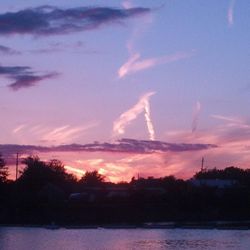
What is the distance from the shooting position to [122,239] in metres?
71.6

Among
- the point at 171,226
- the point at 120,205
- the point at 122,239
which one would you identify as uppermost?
the point at 120,205

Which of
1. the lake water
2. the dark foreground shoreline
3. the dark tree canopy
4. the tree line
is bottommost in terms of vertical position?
the lake water

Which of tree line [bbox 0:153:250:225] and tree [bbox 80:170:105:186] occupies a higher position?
tree [bbox 80:170:105:186]

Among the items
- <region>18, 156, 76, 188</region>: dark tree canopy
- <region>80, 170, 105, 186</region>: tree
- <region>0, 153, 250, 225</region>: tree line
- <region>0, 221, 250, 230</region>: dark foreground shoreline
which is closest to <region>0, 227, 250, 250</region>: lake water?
<region>0, 221, 250, 230</region>: dark foreground shoreline

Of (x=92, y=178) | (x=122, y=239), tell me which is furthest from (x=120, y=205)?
(x=92, y=178)

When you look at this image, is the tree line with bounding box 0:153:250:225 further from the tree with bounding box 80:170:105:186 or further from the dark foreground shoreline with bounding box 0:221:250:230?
the tree with bounding box 80:170:105:186

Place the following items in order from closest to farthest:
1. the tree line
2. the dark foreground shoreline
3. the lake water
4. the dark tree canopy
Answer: the lake water < the dark foreground shoreline < the tree line < the dark tree canopy

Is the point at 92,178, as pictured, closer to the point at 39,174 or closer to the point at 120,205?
the point at 39,174

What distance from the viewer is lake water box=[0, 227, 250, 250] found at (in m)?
64.2

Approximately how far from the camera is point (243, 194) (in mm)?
107188

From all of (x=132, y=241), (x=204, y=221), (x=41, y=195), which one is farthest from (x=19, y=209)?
(x=132, y=241)

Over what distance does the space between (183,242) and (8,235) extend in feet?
62.0

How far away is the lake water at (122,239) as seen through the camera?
64.2 meters

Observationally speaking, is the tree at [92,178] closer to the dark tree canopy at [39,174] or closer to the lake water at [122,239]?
the dark tree canopy at [39,174]
